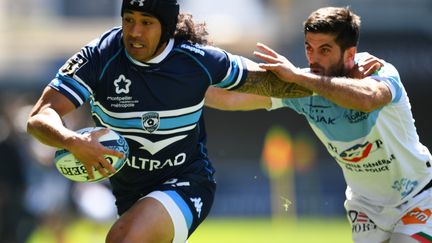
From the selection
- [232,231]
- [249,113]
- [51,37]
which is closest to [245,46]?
[249,113]

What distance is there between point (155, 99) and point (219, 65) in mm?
598

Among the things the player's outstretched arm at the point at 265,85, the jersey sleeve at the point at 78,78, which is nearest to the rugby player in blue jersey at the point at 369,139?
the player's outstretched arm at the point at 265,85

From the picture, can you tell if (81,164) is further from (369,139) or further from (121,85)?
(369,139)

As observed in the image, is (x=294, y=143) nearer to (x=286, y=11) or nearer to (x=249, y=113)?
(x=249, y=113)

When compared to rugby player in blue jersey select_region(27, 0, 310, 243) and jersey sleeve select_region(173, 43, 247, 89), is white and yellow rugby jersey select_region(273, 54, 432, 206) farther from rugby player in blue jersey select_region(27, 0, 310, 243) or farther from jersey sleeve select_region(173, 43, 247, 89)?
jersey sleeve select_region(173, 43, 247, 89)

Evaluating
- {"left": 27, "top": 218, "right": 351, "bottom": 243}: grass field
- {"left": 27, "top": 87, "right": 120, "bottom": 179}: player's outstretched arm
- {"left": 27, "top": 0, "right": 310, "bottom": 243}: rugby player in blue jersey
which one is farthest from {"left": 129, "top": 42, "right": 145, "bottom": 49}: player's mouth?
{"left": 27, "top": 218, "right": 351, "bottom": 243}: grass field

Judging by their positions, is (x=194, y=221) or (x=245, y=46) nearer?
(x=194, y=221)

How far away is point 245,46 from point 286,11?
1.78 m

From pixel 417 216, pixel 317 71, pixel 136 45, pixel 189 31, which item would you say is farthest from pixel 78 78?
pixel 417 216

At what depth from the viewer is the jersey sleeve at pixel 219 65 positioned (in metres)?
7.84

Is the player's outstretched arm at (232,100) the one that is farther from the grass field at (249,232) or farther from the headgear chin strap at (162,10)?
the grass field at (249,232)

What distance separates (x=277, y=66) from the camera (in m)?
7.90

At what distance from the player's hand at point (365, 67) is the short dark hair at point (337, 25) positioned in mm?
166

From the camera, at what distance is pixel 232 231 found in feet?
60.4
